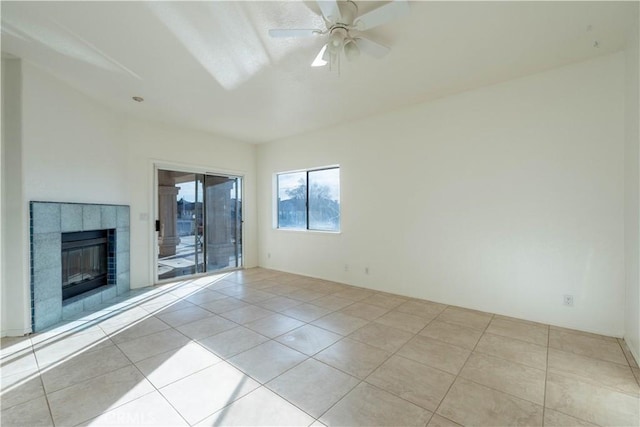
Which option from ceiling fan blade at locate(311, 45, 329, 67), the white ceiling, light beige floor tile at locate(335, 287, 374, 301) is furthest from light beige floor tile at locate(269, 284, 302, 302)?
ceiling fan blade at locate(311, 45, 329, 67)

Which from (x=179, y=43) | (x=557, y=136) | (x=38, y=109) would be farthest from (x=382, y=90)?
(x=38, y=109)

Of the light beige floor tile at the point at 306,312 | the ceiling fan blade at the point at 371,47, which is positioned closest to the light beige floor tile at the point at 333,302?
the light beige floor tile at the point at 306,312

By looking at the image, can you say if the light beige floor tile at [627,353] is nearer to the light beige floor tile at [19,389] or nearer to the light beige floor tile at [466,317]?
the light beige floor tile at [466,317]

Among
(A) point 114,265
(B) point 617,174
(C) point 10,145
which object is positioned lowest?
(A) point 114,265

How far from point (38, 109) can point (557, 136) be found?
564 cm

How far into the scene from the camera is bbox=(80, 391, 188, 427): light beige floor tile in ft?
5.46

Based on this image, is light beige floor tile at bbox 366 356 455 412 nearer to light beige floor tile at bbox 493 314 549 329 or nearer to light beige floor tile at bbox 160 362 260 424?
light beige floor tile at bbox 160 362 260 424

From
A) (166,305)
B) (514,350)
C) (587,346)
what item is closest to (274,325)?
(166,305)

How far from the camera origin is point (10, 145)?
2846 millimetres

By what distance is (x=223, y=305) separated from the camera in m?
3.74

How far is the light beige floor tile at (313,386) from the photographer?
6.06ft

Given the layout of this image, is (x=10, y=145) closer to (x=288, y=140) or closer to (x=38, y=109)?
(x=38, y=109)

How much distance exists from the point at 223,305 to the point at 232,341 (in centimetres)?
111

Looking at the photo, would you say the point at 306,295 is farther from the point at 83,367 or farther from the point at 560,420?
the point at 560,420
